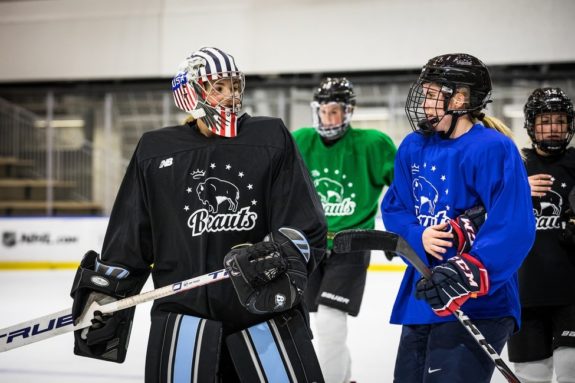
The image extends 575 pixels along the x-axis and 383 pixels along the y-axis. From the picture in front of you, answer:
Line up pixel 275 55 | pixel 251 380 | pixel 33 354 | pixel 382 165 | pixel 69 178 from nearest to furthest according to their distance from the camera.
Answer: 1. pixel 251 380
2. pixel 382 165
3. pixel 33 354
4. pixel 275 55
5. pixel 69 178

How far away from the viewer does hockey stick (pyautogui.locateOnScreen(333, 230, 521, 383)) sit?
5.70 ft

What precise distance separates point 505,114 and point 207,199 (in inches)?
283

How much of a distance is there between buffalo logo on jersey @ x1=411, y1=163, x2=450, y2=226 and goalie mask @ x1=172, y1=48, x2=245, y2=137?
0.50m

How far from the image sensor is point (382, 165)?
353 cm

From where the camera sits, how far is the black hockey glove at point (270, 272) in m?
1.65

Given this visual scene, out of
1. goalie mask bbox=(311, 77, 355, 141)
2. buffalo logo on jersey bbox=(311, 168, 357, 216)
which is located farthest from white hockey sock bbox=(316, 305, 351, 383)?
goalie mask bbox=(311, 77, 355, 141)

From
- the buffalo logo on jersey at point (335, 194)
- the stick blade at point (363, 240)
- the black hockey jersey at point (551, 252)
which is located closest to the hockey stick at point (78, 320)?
the stick blade at point (363, 240)

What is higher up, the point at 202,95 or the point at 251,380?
the point at 202,95

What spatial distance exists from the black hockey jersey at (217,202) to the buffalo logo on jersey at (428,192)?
29 centimetres

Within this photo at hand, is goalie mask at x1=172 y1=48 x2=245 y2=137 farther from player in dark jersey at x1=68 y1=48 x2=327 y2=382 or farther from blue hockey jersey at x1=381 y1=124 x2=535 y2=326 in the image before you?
blue hockey jersey at x1=381 y1=124 x2=535 y2=326

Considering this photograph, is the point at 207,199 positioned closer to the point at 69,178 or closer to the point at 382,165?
the point at 382,165

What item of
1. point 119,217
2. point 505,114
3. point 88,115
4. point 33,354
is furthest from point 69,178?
point 119,217

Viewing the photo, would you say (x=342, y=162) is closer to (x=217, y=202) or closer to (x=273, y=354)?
(x=217, y=202)

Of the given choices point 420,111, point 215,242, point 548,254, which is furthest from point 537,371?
point 215,242
